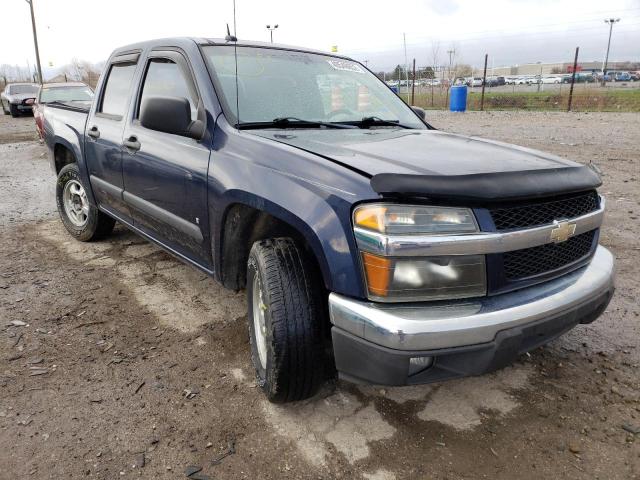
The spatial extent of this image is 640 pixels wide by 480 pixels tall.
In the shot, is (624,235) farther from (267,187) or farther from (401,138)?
(267,187)

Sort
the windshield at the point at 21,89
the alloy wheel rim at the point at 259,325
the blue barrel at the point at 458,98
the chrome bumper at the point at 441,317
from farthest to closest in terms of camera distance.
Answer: the windshield at the point at 21,89, the blue barrel at the point at 458,98, the alloy wheel rim at the point at 259,325, the chrome bumper at the point at 441,317

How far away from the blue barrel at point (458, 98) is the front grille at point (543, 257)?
61.0ft

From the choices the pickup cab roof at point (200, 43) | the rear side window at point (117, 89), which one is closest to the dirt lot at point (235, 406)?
the rear side window at point (117, 89)

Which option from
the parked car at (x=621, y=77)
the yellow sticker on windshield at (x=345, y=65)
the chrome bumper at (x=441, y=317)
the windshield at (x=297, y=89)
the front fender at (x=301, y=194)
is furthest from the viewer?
the parked car at (x=621, y=77)

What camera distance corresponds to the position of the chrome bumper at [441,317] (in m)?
1.82

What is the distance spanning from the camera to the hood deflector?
1852 millimetres

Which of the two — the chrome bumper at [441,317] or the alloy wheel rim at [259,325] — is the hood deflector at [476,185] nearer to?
the chrome bumper at [441,317]

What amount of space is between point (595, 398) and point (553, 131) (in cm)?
1136

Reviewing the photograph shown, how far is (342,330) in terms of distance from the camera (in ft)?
6.41

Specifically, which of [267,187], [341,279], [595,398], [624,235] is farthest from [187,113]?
[624,235]

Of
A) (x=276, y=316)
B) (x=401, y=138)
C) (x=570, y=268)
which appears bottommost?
(x=276, y=316)

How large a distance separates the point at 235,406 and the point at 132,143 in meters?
1.99

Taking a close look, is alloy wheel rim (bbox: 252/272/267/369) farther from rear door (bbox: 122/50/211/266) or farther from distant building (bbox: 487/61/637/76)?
distant building (bbox: 487/61/637/76)

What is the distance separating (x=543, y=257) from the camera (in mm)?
2135
